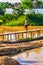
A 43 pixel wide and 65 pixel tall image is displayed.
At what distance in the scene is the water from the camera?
32.3 feet

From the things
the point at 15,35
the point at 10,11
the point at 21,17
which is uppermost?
the point at 15,35

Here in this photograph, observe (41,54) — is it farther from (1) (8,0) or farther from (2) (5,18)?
(1) (8,0)

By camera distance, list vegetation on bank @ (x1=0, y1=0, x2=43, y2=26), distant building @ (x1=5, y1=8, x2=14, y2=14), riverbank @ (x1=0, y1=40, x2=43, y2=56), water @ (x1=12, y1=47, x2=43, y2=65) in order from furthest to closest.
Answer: distant building @ (x1=5, y1=8, x2=14, y2=14)
vegetation on bank @ (x1=0, y1=0, x2=43, y2=26)
riverbank @ (x1=0, y1=40, x2=43, y2=56)
water @ (x1=12, y1=47, x2=43, y2=65)

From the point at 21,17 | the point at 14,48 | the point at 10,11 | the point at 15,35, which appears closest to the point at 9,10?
the point at 10,11

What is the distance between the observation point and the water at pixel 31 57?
9.86 metres

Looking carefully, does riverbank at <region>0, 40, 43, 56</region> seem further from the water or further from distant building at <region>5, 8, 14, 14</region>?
distant building at <region>5, 8, 14, 14</region>

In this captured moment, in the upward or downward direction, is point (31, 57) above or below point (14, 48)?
above

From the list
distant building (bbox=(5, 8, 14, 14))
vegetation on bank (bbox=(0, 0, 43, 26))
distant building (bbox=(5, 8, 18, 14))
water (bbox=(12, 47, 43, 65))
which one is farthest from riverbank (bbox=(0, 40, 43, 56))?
distant building (bbox=(5, 8, 14, 14))

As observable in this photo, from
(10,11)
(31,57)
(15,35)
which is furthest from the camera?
(10,11)

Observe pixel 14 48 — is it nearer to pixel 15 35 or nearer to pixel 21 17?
pixel 15 35

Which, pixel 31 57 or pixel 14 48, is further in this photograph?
pixel 14 48

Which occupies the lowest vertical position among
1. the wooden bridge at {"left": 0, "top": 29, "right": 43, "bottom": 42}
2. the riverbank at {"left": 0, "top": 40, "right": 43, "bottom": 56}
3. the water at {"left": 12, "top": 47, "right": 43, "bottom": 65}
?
the wooden bridge at {"left": 0, "top": 29, "right": 43, "bottom": 42}

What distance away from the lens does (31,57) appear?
36.1 feet

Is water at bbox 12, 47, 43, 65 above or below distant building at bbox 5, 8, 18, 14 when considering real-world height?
above
